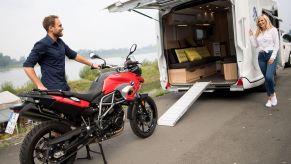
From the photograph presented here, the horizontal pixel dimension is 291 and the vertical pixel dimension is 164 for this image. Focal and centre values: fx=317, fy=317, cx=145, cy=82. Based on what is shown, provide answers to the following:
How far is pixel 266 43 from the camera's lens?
612 cm

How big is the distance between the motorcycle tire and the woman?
13.5ft

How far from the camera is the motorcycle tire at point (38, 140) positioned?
11.0ft

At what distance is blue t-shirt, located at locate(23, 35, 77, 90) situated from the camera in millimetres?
3943

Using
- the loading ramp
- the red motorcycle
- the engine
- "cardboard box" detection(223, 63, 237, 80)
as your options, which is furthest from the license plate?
"cardboard box" detection(223, 63, 237, 80)

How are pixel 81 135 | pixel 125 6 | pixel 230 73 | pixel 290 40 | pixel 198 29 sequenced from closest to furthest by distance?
pixel 81 135, pixel 125 6, pixel 230 73, pixel 198 29, pixel 290 40

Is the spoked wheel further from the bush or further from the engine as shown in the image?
the bush

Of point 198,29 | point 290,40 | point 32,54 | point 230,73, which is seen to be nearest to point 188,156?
point 32,54

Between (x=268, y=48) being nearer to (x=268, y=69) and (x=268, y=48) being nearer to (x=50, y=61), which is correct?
(x=268, y=69)

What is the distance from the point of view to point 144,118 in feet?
16.5

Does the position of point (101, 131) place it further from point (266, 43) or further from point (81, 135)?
point (266, 43)

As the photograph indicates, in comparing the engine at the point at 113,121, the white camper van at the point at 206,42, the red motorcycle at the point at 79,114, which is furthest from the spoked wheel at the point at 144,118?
the white camper van at the point at 206,42

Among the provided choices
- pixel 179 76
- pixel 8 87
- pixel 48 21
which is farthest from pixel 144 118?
pixel 8 87

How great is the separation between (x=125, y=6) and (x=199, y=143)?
3.00 metres

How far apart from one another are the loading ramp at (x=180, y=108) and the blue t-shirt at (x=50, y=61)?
2.08m
